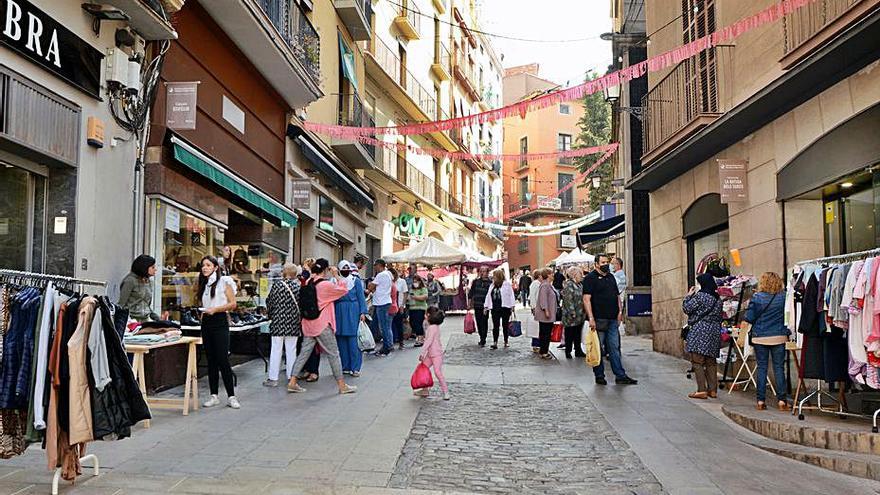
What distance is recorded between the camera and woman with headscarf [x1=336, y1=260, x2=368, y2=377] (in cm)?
1069

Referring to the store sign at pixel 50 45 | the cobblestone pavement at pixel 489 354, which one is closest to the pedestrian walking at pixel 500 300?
the cobblestone pavement at pixel 489 354

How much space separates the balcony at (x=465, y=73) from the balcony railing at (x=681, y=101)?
24.8m

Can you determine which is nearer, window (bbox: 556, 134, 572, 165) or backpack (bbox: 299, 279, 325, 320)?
backpack (bbox: 299, 279, 325, 320)

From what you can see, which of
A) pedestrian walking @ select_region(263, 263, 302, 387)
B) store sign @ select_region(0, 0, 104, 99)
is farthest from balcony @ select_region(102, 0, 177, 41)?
pedestrian walking @ select_region(263, 263, 302, 387)

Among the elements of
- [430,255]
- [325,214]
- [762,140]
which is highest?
[762,140]

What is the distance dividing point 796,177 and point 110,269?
8.47 m

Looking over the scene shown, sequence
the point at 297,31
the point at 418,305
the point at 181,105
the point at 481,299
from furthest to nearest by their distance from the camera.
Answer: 1. the point at 297,31
2. the point at 481,299
3. the point at 418,305
4. the point at 181,105

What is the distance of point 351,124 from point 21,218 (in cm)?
1267

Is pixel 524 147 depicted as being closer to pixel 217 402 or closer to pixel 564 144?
pixel 564 144

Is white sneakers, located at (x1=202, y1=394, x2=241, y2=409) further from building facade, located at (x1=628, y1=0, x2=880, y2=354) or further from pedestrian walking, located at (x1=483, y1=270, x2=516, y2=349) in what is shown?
pedestrian walking, located at (x1=483, y1=270, x2=516, y2=349)

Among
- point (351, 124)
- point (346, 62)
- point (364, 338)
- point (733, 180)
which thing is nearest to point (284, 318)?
point (364, 338)

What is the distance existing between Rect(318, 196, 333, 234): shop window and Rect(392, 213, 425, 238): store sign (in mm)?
9012

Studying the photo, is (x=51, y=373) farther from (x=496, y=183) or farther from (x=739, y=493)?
(x=496, y=183)

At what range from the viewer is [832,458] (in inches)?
244
